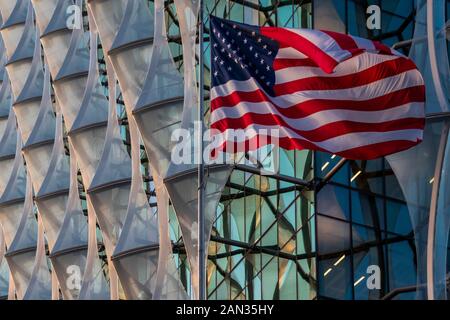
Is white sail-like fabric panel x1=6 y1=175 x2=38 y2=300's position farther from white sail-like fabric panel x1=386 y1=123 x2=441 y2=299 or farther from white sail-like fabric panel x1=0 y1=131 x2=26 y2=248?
white sail-like fabric panel x1=386 y1=123 x2=441 y2=299

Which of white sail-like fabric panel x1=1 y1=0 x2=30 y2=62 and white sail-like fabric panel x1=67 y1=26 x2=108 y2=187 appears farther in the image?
white sail-like fabric panel x1=1 y1=0 x2=30 y2=62

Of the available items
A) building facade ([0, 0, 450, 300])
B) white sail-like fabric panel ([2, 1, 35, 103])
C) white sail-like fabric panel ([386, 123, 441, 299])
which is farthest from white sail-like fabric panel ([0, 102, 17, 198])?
white sail-like fabric panel ([386, 123, 441, 299])

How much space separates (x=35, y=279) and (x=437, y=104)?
22699 mm

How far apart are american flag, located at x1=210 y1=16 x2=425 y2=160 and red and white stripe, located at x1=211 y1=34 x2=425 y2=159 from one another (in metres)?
0.02

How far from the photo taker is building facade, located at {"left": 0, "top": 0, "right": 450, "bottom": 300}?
38094 mm

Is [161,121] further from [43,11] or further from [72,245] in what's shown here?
[43,11]

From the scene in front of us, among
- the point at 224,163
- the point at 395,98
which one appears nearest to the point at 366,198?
the point at 224,163

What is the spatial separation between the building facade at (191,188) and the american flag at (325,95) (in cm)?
526

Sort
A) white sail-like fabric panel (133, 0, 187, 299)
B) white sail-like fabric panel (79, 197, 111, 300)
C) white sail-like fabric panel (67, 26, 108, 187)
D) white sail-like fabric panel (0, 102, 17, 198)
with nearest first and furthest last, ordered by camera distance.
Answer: white sail-like fabric panel (133, 0, 187, 299), white sail-like fabric panel (79, 197, 111, 300), white sail-like fabric panel (67, 26, 108, 187), white sail-like fabric panel (0, 102, 17, 198)

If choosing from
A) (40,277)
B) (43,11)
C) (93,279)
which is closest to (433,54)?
(93,279)

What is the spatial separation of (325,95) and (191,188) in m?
12.3

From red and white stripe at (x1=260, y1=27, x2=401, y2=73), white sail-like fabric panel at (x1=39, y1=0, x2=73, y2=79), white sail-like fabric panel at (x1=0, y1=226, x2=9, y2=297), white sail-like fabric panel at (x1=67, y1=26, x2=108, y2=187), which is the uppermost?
white sail-like fabric panel at (x1=39, y1=0, x2=73, y2=79)

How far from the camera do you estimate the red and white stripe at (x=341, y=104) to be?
3125 cm

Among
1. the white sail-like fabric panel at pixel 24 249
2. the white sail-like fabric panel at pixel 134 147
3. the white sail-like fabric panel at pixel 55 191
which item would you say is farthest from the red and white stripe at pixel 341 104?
the white sail-like fabric panel at pixel 24 249
